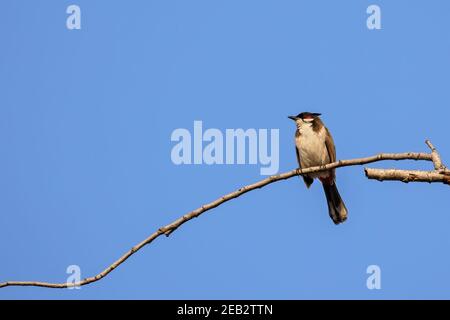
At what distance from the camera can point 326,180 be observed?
10477 millimetres

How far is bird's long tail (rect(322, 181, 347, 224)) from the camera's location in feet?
32.2

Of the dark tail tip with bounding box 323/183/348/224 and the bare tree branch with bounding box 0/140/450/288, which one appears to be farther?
the dark tail tip with bounding box 323/183/348/224

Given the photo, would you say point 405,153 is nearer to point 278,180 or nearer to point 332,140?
point 278,180

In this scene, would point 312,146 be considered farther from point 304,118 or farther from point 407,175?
point 407,175

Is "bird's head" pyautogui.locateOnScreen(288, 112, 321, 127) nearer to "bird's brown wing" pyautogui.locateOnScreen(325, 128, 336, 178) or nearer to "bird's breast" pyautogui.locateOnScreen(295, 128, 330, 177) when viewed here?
"bird's breast" pyautogui.locateOnScreen(295, 128, 330, 177)

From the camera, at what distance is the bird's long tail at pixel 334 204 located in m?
9.83

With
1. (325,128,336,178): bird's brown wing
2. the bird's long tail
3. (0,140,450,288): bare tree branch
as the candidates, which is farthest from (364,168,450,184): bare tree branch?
(325,128,336,178): bird's brown wing

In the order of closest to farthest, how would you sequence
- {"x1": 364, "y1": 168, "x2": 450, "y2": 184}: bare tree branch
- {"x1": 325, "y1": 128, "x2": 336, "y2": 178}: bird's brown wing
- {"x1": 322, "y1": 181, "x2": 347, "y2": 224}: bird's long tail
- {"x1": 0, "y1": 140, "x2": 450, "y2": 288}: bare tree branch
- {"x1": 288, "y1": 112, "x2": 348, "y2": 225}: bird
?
{"x1": 0, "y1": 140, "x2": 450, "y2": 288}: bare tree branch, {"x1": 364, "y1": 168, "x2": 450, "y2": 184}: bare tree branch, {"x1": 322, "y1": 181, "x2": 347, "y2": 224}: bird's long tail, {"x1": 288, "y1": 112, "x2": 348, "y2": 225}: bird, {"x1": 325, "y1": 128, "x2": 336, "y2": 178}: bird's brown wing

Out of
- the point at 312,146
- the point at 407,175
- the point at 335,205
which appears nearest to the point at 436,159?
the point at 407,175

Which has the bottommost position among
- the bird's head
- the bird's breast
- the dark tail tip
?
the dark tail tip

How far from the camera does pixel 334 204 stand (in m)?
10.1

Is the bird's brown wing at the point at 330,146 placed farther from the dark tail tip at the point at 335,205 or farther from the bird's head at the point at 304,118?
the dark tail tip at the point at 335,205

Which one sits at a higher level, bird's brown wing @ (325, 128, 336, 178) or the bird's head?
the bird's head

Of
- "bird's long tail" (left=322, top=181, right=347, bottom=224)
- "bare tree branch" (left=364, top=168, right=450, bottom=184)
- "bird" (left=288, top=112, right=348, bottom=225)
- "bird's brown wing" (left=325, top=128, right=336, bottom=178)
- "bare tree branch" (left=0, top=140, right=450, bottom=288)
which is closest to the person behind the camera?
"bare tree branch" (left=0, top=140, right=450, bottom=288)
